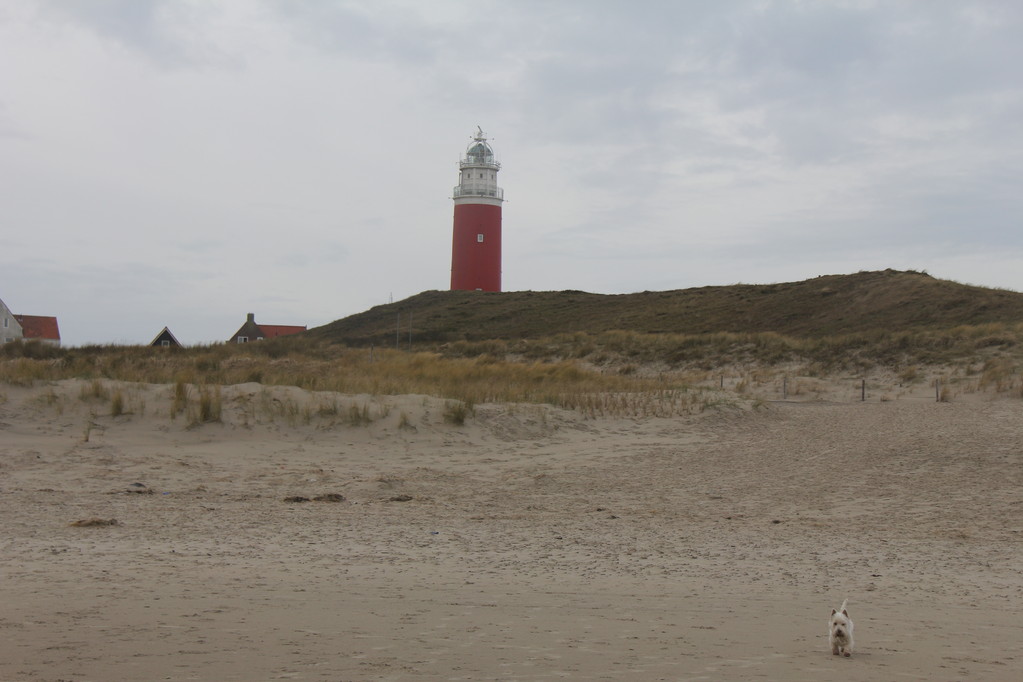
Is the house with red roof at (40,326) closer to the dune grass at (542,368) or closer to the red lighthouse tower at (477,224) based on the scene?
the red lighthouse tower at (477,224)

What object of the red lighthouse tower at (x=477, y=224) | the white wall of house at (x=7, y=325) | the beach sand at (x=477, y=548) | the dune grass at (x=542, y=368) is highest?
the red lighthouse tower at (x=477, y=224)

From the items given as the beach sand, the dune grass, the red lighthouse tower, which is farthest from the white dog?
the red lighthouse tower

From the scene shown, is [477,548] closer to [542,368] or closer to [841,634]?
[841,634]

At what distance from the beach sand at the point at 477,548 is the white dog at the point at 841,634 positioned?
5 cm

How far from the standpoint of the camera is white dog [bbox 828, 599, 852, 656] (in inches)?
→ 180

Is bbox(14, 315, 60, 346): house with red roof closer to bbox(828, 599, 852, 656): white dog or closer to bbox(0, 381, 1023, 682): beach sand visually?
bbox(0, 381, 1023, 682): beach sand

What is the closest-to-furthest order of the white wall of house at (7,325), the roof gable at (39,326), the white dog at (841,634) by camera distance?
1. the white dog at (841,634)
2. the white wall of house at (7,325)
3. the roof gable at (39,326)

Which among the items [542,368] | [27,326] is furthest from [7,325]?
[542,368]

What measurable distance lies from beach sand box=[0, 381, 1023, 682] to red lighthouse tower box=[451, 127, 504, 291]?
1532 inches

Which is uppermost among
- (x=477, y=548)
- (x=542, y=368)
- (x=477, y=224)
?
(x=477, y=224)

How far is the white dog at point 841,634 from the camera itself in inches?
180

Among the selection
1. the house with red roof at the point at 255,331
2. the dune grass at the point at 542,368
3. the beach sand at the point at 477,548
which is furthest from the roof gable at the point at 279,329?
the beach sand at the point at 477,548

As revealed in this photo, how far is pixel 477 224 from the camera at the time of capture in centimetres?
5203

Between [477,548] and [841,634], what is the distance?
2994mm
